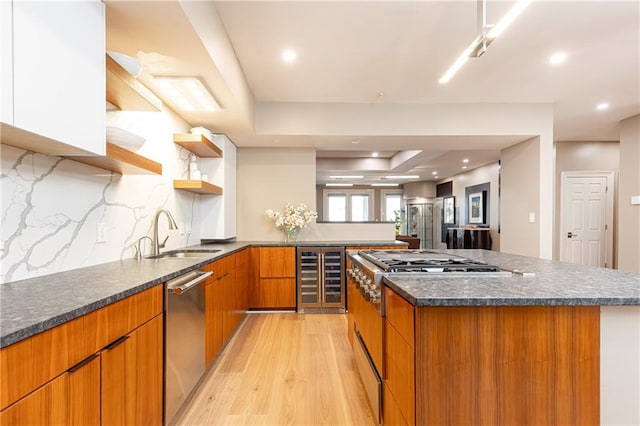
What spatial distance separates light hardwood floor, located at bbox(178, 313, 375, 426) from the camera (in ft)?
5.97

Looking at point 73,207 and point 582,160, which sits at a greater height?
point 582,160

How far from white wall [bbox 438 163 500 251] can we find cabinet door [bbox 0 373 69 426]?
775cm

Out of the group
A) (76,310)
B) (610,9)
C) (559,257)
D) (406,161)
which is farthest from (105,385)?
(559,257)

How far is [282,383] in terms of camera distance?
218 centimetres

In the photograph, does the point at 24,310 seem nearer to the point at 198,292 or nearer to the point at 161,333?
the point at 161,333

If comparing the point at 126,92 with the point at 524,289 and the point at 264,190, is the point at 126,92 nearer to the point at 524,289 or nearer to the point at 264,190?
the point at 524,289

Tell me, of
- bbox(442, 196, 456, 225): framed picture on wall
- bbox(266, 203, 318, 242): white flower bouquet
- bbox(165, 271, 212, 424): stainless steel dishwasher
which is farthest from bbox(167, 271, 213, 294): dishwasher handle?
bbox(442, 196, 456, 225): framed picture on wall

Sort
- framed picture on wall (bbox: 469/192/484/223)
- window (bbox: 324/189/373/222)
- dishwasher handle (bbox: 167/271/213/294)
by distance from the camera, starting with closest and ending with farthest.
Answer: dishwasher handle (bbox: 167/271/213/294) → framed picture on wall (bbox: 469/192/484/223) → window (bbox: 324/189/373/222)

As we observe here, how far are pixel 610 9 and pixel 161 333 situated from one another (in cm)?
351

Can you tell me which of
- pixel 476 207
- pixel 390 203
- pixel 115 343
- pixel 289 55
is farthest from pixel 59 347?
pixel 390 203

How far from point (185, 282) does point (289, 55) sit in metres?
2.05

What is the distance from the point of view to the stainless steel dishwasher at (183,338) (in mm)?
1604

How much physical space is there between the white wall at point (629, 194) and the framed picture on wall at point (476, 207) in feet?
10.7

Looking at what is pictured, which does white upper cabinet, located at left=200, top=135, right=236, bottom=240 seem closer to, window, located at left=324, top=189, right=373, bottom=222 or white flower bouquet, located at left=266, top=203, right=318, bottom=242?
white flower bouquet, located at left=266, top=203, right=318, bottom=242
